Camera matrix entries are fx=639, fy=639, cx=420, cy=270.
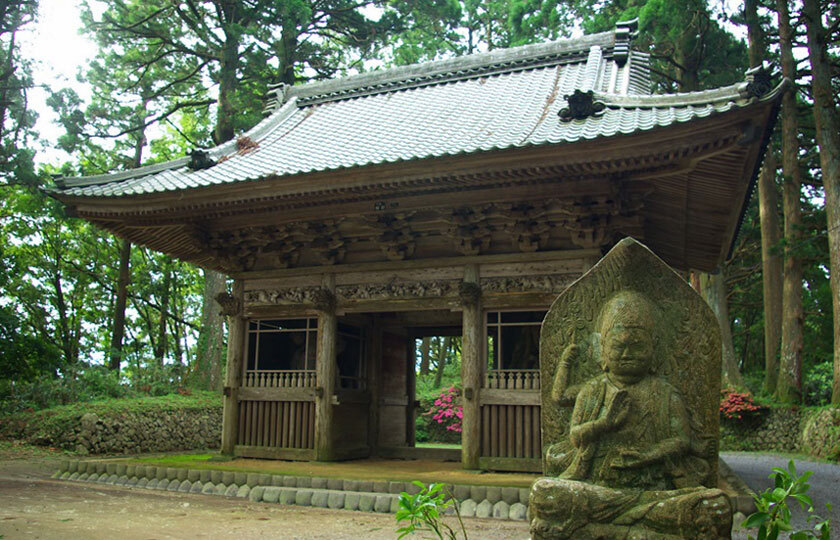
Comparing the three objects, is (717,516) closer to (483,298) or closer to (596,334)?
(596,334)

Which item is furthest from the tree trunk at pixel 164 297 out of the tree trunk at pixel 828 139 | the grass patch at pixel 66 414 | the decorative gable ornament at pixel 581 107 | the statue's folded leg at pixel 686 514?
the statue's folded leg at pixel 686 514

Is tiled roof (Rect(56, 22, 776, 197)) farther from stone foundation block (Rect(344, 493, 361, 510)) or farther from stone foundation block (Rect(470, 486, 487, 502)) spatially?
stone foundation block (Rect(344, 493, 361, 510))

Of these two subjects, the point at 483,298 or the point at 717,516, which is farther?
the point at 483,298

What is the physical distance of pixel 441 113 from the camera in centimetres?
1110

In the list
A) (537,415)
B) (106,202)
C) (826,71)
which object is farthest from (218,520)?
(826,71)

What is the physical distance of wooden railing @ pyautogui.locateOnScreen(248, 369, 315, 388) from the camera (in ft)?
30.8

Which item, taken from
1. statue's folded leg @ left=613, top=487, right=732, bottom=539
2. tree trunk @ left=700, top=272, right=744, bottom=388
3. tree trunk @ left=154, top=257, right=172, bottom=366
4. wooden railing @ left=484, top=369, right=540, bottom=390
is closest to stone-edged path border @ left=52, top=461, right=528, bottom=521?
wooden railing @ left=484, top=369, right=540, bottom=390

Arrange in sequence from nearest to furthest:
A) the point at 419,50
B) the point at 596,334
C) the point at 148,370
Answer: the point at 596,334 → the point at 148,370 → the point at 419,50

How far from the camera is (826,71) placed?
1421 cm

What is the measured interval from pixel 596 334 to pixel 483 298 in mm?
4312

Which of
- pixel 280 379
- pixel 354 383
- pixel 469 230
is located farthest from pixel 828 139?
pixel 280 379

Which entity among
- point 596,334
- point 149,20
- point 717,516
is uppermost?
point 149,20

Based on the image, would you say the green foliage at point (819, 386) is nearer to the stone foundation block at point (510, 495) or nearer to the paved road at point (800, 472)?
the paved road at point (800, 472)

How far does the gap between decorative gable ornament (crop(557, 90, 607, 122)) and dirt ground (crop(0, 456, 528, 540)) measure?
508cm
